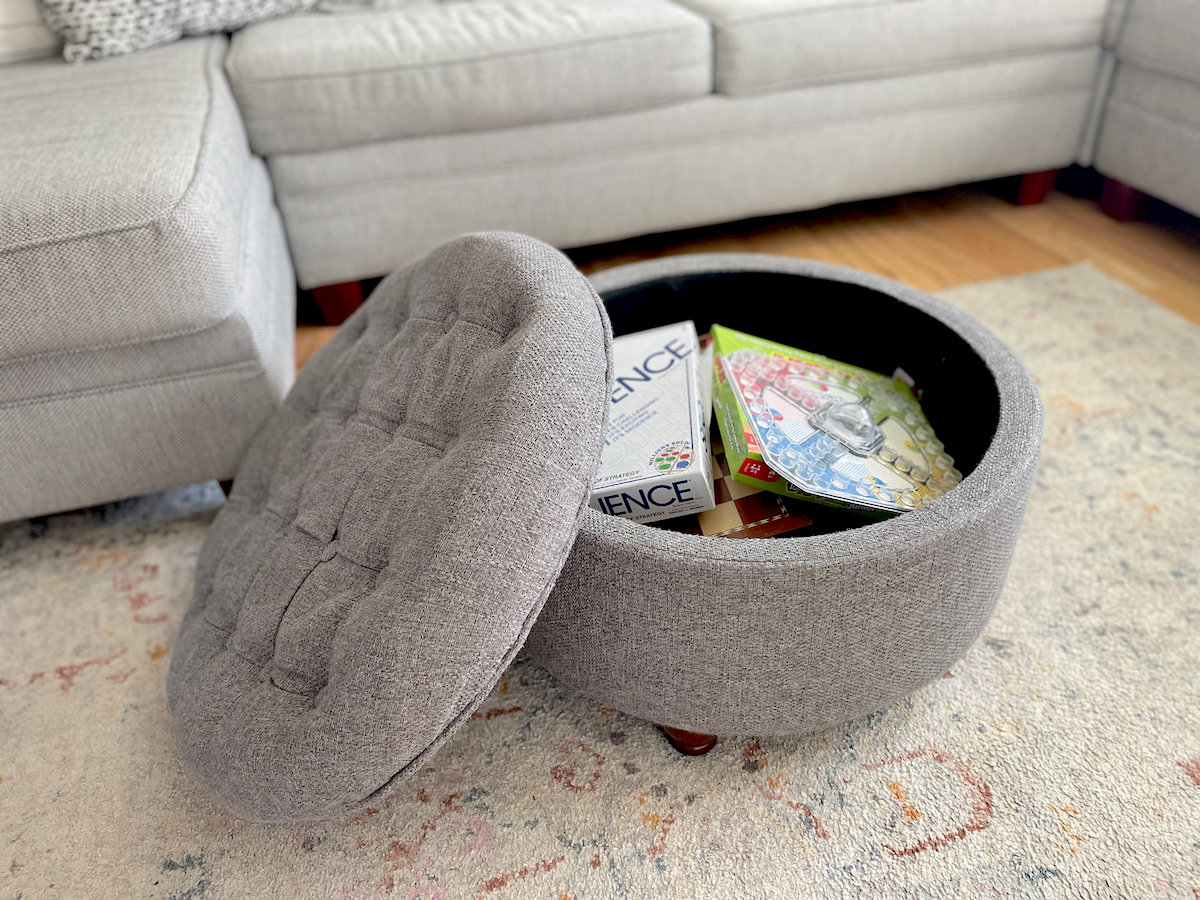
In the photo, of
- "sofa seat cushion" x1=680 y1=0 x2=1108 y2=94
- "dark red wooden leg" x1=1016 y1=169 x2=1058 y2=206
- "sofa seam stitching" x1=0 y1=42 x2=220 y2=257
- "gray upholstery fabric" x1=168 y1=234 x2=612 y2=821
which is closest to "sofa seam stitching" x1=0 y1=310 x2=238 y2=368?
"sofa seam stitching" x1=0 y1=42 x2=220 y2=257

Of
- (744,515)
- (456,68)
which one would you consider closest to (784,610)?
(744,515)

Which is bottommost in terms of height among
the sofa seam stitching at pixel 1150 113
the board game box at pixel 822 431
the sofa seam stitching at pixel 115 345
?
the board game box at pixel 822 431

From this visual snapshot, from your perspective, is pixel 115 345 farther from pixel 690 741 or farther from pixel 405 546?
pixel 690 741

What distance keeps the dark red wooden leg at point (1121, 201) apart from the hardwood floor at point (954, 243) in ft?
0.06

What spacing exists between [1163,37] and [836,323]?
3.69ft

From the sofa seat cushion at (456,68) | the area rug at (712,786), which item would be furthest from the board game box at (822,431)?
the sofa seat cushion at (456,68)

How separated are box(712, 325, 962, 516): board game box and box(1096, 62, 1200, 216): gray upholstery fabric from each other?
1.06 m

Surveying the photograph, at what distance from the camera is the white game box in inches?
31.6

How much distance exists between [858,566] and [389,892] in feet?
1.56

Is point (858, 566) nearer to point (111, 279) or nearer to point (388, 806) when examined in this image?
point (388, 806)

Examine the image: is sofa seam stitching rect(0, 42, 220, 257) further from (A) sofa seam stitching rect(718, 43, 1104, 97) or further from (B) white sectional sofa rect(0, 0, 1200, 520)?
(A) sofa seam stitching rect(718, 43, 1104, 97)

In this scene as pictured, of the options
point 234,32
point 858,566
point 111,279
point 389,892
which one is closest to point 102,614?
point 111,279

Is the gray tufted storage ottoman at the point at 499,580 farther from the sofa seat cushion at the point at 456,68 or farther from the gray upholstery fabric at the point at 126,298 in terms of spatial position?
the sofa seat cushion at the point at 456,68

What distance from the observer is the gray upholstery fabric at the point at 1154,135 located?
1613mm
